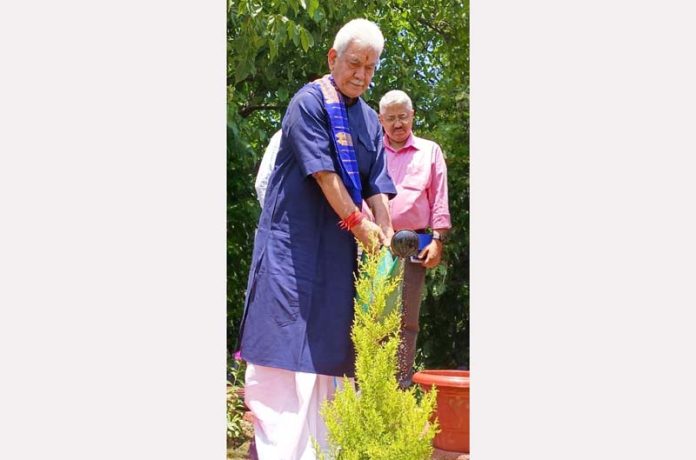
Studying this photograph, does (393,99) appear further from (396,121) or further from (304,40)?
(304,40)

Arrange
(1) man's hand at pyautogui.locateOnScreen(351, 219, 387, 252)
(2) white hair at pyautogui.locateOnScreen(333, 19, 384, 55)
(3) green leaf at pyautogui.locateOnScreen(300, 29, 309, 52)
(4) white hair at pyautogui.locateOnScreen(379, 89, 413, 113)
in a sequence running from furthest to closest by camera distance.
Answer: (4) white hair at pyautogui.locateOnScreen(379, 89, 413, 113) < (3) green leaf at pyautogui.locateOnScreen(300, 29, 309, 52) < (2) white hair at pyautogui.locateOnScreen(333, 19, 384, 55) < (1) man's hand at pyautogui.locateOnScreen(351, 219, 387, 252)

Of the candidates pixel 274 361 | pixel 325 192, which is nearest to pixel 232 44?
pixel 325 192

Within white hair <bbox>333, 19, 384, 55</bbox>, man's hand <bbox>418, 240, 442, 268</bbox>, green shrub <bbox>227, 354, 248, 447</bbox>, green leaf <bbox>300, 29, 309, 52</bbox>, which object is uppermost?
green leaf <bbox>300, 29, 309, 52</bbox>

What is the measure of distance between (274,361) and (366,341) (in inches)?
23.7

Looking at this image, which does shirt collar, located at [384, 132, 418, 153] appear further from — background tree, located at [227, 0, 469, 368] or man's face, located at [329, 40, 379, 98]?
man's face, located at [329, 40, 379, 98]

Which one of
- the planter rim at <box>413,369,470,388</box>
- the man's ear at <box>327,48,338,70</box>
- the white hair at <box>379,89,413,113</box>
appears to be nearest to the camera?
the man's ear at <box>327,48,338,70</box>

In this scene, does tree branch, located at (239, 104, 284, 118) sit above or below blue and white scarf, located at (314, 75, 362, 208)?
above

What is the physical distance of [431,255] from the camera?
14.4 feet

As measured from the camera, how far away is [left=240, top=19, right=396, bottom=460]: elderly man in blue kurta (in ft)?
12.2

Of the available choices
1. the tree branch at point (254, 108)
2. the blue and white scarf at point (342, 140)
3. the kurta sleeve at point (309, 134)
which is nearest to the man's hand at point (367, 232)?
the blue and white scarf at point (342, 140)

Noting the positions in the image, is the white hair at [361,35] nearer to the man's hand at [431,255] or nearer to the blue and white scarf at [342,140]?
the blue and white scarf at [342,140]

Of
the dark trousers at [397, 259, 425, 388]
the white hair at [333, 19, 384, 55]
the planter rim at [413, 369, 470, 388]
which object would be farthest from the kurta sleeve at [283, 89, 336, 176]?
the planter rim at [413, 369, 470, 388]

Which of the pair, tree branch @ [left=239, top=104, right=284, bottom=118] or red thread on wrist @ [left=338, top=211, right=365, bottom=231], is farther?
tree branch @ [left=239, top=104, right=284, bottom=118]

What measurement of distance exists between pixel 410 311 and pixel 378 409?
1083 millimetres
